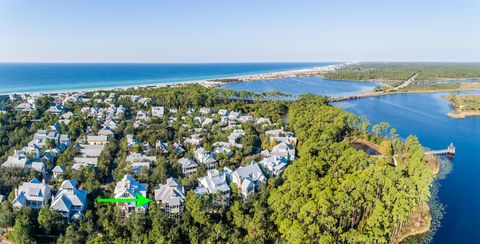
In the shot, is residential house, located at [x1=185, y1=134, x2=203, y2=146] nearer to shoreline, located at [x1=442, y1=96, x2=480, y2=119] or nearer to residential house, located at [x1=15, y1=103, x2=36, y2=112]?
residential house, located at [x1=15, y1=103, x2=36, y2=112]

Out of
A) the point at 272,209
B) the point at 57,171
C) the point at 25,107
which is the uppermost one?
the point at 25,107

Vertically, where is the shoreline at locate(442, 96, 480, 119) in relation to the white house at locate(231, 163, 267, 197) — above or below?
below

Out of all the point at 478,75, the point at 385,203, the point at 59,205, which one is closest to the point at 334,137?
the point at 385,203

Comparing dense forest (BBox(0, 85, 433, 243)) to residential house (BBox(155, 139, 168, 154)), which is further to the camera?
residential house (BBox(155, 139, 168, 154))

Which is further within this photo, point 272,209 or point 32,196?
point 32,196

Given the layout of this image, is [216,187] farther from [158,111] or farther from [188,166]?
[158,111]

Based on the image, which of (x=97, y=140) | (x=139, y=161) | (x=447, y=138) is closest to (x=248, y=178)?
(x=139, y=161)

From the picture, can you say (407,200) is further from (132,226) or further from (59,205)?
(59,205)

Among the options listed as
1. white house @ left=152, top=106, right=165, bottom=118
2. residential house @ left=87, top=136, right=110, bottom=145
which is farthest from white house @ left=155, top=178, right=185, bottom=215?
white house @ left=152, top=106, right=165, bottom=118
